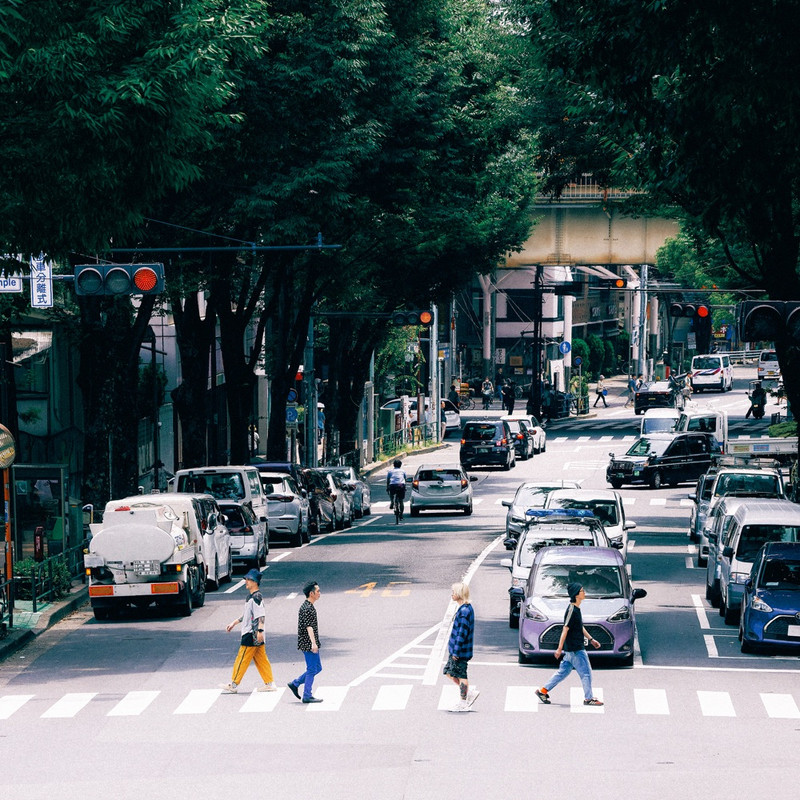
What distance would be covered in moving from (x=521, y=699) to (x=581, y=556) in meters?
4.46

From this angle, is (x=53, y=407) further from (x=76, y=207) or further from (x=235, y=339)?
(x=76, y=207)

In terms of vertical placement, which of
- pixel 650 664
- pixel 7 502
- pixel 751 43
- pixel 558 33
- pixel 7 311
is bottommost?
pixel 650 664

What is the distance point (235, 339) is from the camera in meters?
43.2

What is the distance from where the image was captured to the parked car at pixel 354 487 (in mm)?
47438

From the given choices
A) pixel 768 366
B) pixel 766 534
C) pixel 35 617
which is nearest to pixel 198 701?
pixel 35 617

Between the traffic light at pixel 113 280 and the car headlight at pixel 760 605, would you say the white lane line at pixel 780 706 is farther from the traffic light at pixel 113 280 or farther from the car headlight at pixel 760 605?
the traffic light at pixel 113 280

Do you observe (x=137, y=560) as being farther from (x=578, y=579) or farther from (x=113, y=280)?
(x=578, y=579)

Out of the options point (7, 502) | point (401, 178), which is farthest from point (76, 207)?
point (401, 178)

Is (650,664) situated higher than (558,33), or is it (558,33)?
(558,33)

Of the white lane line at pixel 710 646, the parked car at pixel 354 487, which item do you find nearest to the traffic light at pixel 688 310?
the parked car at pixel 354 487

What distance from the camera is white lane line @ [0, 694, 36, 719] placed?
18.2 m

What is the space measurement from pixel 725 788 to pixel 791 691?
640 centimetres

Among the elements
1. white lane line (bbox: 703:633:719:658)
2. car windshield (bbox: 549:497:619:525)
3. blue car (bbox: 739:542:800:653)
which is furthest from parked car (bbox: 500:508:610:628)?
car windshield (bbox: 549:497:619:525)

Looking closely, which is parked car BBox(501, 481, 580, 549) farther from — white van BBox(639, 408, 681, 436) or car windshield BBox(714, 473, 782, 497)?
white van BBox(639, 408, 681, 436)
